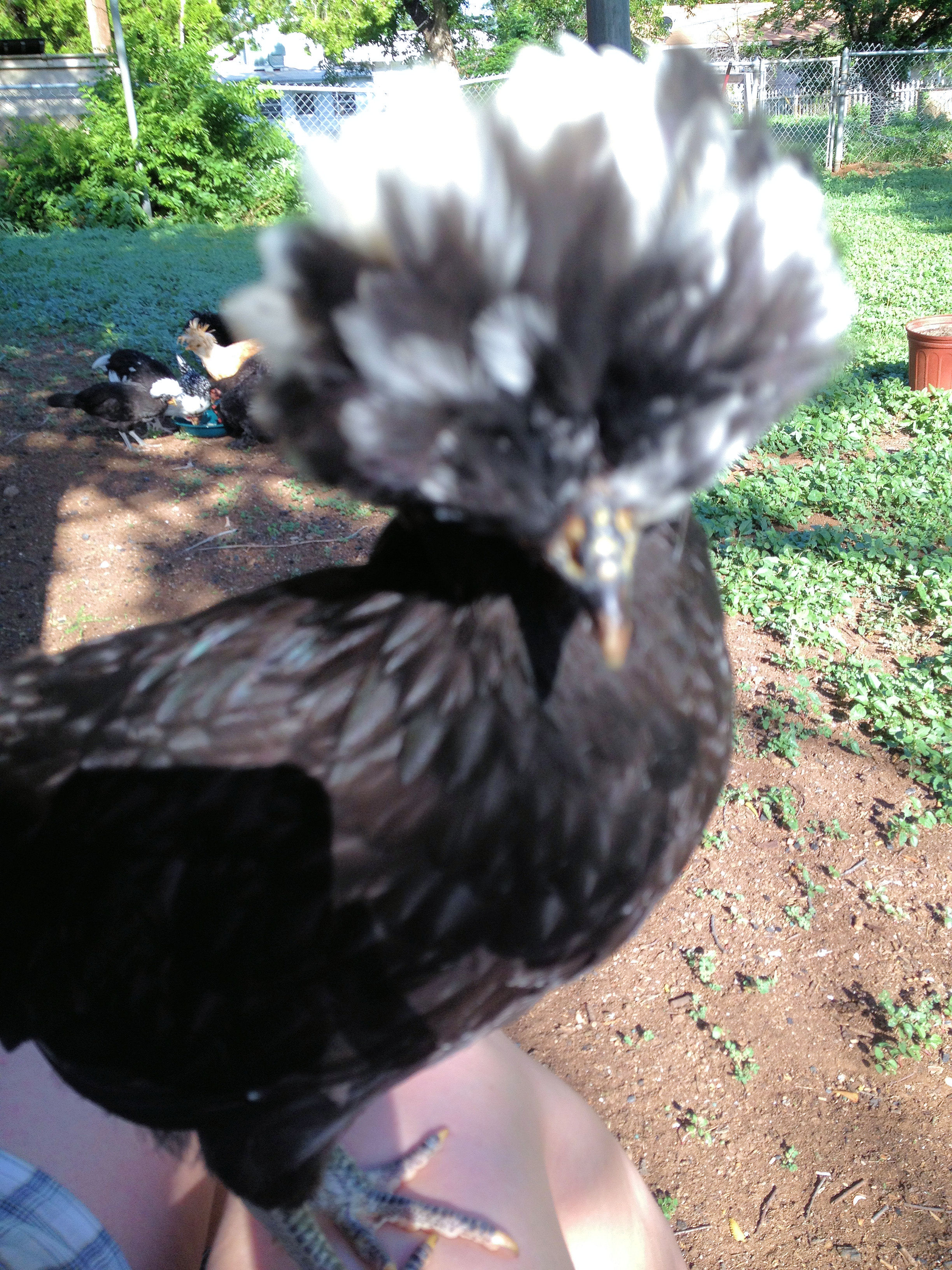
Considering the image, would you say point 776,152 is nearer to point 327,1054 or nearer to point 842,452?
point 327,1054

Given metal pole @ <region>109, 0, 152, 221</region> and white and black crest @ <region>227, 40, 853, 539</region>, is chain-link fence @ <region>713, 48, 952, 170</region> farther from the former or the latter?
white and black crest @ <region>227, 40, 853, 539</region>

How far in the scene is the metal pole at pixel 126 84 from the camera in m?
14.0

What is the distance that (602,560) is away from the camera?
0.95 meters

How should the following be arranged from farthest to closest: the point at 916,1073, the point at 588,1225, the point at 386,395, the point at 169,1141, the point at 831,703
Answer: the point at 831,703 → the point at 916,1073 → the point at 588,1225 → the point at 169,1141 → the point at 386,395

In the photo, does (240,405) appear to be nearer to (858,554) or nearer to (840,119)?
(858,554)

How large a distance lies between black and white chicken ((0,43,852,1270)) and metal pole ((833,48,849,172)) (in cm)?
2024

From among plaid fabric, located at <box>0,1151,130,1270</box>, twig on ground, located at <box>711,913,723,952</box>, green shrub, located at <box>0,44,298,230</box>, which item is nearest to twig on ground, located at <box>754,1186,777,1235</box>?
twig on ground, located at <box>711,913,723,952</box>

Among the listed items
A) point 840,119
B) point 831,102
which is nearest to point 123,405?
point 840,119

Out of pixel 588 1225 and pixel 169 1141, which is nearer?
pixel 169 1141

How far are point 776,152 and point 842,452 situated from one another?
5.20m

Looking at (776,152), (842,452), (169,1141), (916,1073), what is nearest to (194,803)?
(169,1141)

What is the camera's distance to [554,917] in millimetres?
1325

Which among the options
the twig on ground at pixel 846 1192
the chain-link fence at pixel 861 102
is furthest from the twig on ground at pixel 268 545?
the chain-link fence at pixel 861 102

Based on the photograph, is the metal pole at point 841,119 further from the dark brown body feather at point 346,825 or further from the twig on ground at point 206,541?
the dark brown body feather at point 346,825
